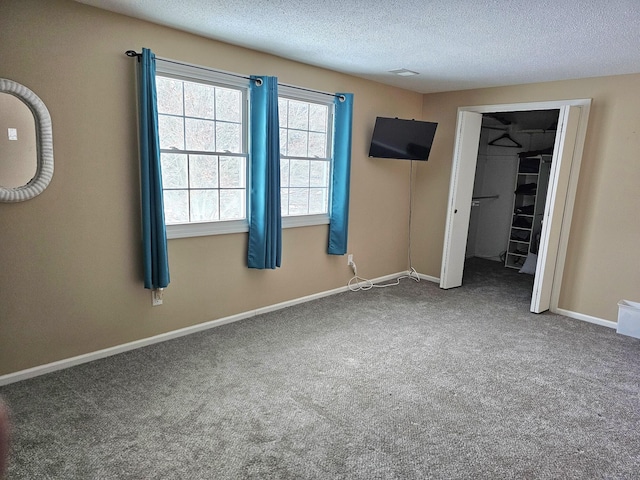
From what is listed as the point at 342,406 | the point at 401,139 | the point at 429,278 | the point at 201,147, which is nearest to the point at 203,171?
the point at 201,147

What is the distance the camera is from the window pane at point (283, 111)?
3.82 meters

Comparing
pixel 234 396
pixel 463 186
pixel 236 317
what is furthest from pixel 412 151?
pixel 234 396

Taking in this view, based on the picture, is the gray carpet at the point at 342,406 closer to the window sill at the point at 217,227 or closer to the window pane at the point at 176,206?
the window sill at the point at 217,227

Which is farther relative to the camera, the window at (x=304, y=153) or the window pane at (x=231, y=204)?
the window at (x=304, y=153)

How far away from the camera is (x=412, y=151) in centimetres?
471

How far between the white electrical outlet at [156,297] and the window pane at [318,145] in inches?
76.7

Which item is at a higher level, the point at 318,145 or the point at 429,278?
the point at 318,145

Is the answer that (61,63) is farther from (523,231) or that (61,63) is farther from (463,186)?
(523,231)

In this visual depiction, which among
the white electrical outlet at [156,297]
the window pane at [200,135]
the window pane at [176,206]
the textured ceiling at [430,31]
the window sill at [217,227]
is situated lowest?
the white electrical outlet at [156,297]

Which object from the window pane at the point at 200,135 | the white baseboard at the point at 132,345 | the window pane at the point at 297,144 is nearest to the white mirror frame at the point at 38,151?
the window pane at the point at 200,135

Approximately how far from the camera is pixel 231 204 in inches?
142

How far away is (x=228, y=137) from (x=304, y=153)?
34.3 inches

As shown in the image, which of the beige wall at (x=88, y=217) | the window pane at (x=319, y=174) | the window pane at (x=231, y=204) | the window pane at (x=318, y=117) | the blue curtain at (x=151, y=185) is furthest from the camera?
the window pane at (x=319, y=174)

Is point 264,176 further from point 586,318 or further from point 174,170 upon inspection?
point 586,318
